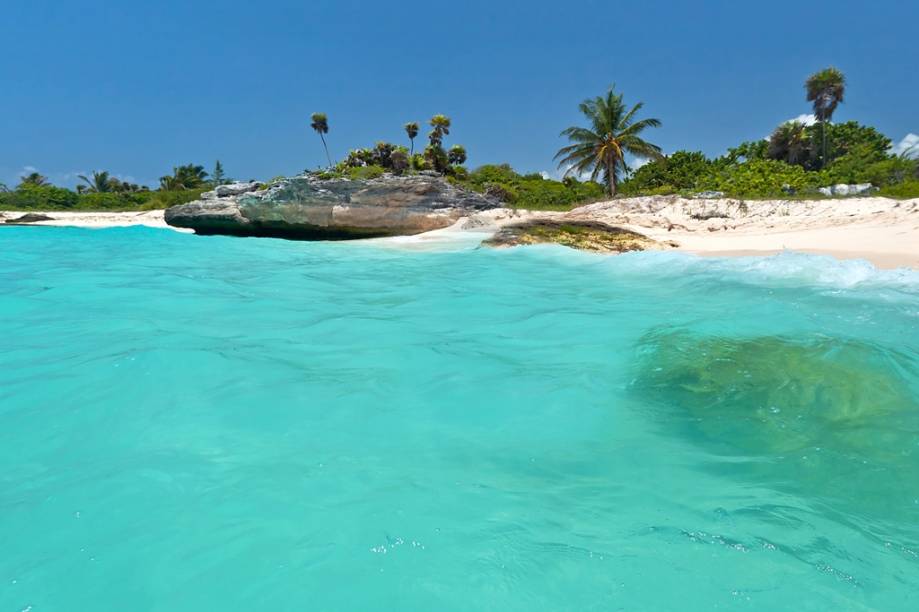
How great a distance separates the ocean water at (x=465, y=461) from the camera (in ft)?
5.92

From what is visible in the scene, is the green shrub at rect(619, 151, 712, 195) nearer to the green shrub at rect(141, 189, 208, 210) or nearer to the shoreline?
the shoreline

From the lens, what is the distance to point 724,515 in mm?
2158

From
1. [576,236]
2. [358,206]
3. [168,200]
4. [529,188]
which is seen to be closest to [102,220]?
[168,200]

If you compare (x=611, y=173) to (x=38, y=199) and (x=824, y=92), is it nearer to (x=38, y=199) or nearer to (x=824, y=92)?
(x=824, y=92)

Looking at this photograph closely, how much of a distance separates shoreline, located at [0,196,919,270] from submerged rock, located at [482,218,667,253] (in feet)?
2.45

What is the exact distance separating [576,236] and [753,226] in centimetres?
555

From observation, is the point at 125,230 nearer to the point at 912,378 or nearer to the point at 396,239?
the point at 396,239

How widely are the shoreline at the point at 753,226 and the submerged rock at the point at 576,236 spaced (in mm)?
746

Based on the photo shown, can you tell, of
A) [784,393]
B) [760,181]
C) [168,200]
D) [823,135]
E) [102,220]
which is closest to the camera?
[784,393]

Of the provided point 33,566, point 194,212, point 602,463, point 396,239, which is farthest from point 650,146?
point 33,566

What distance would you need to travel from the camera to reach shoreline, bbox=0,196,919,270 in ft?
33.1

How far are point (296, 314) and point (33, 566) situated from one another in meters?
4.44

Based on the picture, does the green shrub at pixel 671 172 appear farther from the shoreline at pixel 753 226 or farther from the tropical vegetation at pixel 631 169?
the shoreline at pixel 753 226

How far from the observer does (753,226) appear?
14.5 metres
